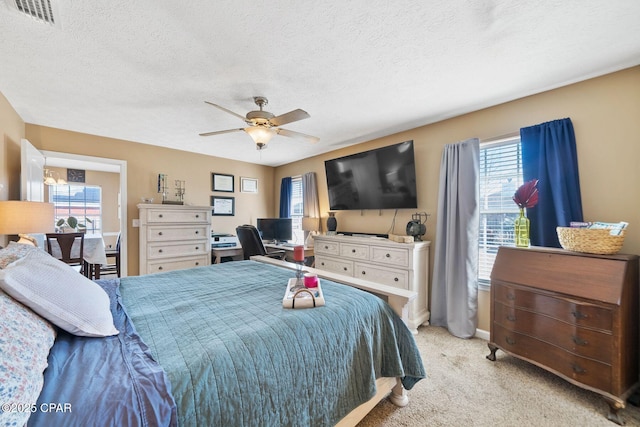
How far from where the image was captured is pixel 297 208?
510cm

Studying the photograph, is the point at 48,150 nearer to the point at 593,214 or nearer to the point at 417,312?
the point at 417,312

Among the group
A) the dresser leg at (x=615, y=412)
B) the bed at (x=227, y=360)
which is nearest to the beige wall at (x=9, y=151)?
the bed at (x=227, y=360)

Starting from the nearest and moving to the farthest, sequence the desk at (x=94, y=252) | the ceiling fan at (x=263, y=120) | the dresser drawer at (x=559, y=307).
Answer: the dresser drawer at (x=559, y=307), the ceiling fan at (x=263, y=120), the desk at (x=94, y=252)

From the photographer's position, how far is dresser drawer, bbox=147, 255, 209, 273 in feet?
11.8

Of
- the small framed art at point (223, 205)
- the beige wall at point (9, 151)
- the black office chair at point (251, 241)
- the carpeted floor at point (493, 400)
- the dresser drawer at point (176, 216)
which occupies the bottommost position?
the carpeted floor at point (493, 400)

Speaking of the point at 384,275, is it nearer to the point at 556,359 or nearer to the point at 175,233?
the point at 556,359

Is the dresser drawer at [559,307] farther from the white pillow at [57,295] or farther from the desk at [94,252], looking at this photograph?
the desk at [94,252]

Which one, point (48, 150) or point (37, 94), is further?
point (48, 150)

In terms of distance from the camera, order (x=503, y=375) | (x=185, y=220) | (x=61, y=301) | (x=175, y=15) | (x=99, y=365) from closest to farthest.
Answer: (x=99, y=365) → (x=61, y=301) → (x=175, y=15) → (x=503, y=375) → (x=185, y=220)

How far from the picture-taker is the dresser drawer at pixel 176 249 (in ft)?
11.8

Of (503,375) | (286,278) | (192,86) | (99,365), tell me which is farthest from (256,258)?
(503,375)

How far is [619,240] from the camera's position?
1.71 metres

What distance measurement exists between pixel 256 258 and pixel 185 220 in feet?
5.87

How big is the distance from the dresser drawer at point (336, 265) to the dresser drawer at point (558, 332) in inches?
64.2
